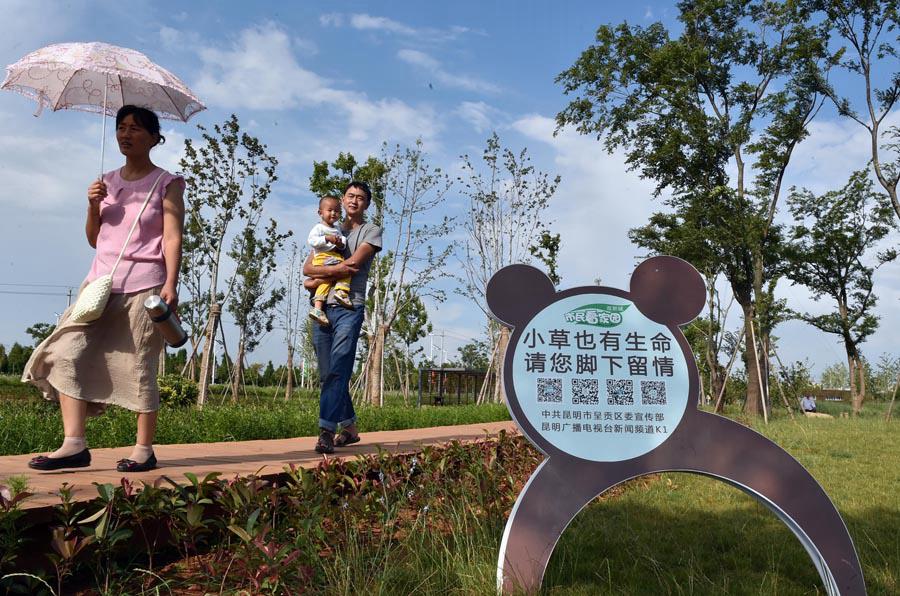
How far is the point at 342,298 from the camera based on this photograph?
382 centimetres

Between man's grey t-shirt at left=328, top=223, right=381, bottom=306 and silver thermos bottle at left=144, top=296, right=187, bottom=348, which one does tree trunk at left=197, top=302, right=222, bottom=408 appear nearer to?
man's grey t-shirt at left=328, top=223, right=381, bottom=306

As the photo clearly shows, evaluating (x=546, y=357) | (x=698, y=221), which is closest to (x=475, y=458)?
(x=546, y=357)

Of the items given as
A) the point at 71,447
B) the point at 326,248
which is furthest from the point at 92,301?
the point at 326,248

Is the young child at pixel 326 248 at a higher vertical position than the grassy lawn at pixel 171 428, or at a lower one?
higher

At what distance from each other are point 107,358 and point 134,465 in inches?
18.2

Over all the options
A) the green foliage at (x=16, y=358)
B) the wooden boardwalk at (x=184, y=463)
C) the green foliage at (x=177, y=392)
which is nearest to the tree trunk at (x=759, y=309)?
the green foliage at (x=177, y=392)

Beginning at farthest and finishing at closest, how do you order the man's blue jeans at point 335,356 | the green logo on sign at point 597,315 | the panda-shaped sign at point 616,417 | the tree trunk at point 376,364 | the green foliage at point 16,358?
the green foliage at point 16,358 < the tree trunk at point 376,364 < the man's blue jeans at point 335,356 < the green logo on sign at point 597,315 < the panda-shaped sign at point 616,417

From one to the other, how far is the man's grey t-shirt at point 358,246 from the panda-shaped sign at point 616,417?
151 cm

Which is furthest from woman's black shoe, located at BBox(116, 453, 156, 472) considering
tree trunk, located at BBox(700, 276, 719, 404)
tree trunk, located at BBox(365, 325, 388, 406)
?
tree trunk, located at BBox(700, 276, 719, 404)

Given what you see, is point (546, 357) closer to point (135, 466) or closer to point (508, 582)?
point (508, 582)

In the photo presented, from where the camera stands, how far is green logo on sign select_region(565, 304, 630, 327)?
8.52ft

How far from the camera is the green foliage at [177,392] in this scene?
32.9 ft

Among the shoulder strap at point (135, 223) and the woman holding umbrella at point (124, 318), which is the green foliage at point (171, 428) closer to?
the woman holding umbrella at point (124, 318)

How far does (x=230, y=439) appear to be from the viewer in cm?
522
